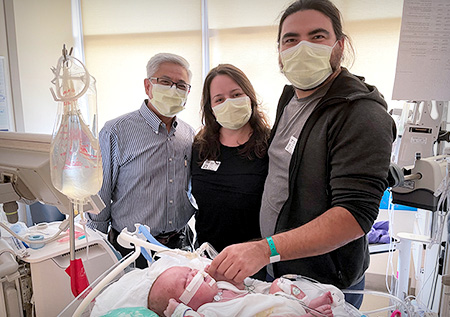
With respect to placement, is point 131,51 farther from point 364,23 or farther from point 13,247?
point 13,247

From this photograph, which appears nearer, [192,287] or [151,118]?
[192,287]

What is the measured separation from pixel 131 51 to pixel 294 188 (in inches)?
127

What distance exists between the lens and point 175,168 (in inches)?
72.4

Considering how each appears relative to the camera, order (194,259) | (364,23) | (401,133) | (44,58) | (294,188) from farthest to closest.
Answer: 1. (44,58)
2. (364,23)
3. (401,133)
4. (294,188)
5. (194,259)

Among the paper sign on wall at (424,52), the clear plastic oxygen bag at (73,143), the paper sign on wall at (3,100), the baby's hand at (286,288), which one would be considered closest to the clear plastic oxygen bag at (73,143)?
the clear plastic oxygen bag at (73,143)

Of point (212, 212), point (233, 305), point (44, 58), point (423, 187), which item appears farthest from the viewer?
point (44, 58)

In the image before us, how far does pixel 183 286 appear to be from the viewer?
40.1 inches

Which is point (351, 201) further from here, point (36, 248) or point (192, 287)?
point (36, 248)

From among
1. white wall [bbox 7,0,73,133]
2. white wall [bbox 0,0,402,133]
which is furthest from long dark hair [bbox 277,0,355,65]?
white wall [bbox 7,0,73,133]

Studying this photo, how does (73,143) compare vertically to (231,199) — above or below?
above

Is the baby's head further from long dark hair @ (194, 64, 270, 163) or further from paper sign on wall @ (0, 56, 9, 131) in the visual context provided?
paper sign on wall @ (0, 56, 9, 131)

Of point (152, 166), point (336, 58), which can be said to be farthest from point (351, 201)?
point (152, 166)

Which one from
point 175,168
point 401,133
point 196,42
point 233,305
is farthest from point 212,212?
point 196,42

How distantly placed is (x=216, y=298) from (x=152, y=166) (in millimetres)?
974
